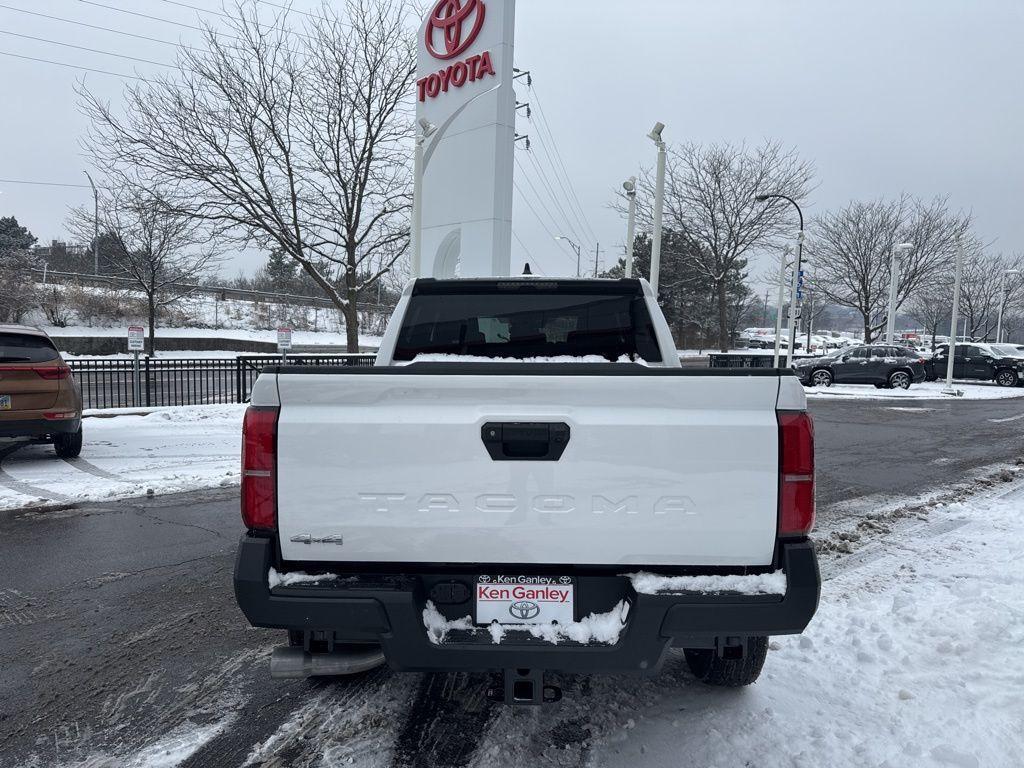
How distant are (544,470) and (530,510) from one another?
0.15m

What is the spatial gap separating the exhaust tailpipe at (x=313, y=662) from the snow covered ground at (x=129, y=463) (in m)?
5.50

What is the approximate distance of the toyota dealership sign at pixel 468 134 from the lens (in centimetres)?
1382

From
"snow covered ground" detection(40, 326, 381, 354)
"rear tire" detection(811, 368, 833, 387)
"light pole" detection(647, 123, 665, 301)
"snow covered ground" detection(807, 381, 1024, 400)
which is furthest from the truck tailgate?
"snow covered ground" detection(40, 326, 381, 354)

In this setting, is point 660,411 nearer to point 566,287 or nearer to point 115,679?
point 566,287

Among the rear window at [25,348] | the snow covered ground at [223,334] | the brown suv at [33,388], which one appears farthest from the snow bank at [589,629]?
the snow covered ground at [223,334]

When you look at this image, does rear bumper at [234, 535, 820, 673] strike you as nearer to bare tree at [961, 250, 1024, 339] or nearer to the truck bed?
the truck bed

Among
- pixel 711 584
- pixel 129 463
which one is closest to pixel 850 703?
pixel 711 584

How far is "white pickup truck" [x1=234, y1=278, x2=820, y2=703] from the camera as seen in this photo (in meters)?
2.24

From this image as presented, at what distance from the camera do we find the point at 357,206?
17.7m

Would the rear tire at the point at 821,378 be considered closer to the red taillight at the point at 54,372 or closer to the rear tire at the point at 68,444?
the rear tire at the point at 68,444

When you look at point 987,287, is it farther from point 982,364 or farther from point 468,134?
point 468,134

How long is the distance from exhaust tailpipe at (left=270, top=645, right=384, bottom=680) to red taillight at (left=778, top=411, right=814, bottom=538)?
161 centimetres

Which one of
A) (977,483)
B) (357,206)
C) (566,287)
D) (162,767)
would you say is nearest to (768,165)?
(357,206)

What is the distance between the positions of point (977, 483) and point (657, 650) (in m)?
8.12
